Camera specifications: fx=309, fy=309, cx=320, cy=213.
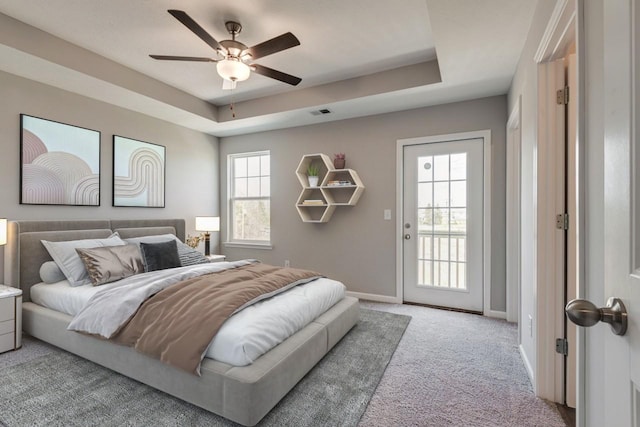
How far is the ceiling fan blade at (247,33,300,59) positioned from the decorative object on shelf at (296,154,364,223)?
6.37ft

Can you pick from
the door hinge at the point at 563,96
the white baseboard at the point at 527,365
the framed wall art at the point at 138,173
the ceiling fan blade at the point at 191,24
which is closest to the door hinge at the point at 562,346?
the white baseboard at the point at 527,365

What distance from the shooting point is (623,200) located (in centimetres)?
57

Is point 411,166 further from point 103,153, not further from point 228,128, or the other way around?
point 103,153

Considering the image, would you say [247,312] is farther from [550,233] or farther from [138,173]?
[138,173]

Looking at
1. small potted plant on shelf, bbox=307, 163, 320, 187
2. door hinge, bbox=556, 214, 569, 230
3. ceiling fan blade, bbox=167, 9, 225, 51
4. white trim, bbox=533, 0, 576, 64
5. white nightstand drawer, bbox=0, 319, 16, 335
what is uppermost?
ceiling fan blade, bbox=167, 9, 225, 51

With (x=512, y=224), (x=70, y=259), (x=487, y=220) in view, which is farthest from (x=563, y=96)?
(x=70, y=259)

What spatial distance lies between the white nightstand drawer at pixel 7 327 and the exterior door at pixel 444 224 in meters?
3.79

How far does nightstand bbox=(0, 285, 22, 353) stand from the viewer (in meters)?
2.42

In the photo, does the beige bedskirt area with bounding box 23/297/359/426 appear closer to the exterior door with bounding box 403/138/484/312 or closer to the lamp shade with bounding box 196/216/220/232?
the exterior door with bounding box 403/138/484/312

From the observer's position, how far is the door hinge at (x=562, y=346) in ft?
6.04

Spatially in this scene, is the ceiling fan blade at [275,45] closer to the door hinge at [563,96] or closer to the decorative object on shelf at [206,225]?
the door hinge at [563,96]

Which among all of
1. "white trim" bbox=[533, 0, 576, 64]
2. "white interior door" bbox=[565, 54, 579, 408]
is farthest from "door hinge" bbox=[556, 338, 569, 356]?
"white trim" bbox=[533, 0, 576, 64]

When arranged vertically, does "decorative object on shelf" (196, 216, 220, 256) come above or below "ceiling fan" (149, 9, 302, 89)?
below

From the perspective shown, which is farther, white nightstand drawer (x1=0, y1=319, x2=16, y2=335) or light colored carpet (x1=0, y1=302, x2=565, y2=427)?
white nightstand drawer (x1=0, y1=319, x2=16, y2=335)
